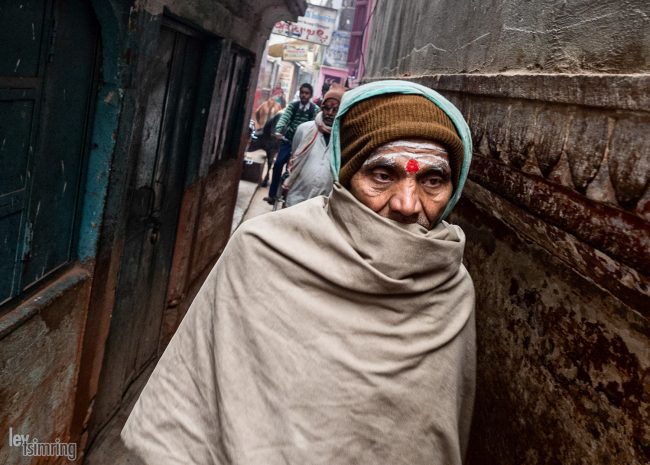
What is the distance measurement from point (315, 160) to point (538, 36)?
357 centimetres

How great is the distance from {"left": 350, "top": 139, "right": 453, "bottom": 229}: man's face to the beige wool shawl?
46mm

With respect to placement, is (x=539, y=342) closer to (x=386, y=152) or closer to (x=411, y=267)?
(x=411, y=267)

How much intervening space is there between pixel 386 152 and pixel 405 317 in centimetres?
41

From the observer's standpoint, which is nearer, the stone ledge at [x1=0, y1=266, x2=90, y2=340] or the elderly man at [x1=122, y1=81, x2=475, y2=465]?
the elderly man at [x1=122, y1=81, x2=475, y2=465]

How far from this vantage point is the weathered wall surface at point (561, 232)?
1.02 m

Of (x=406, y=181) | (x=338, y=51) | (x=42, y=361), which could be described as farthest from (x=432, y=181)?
(x=338, y=51)

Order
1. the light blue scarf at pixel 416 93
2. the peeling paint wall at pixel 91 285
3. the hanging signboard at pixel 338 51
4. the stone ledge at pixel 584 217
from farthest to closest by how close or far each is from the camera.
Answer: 1. the hanging signboard at pixel 338 51
2. the peeling paint wall at pixel 91 285
3. the light blue scarf at pixel 416 93
4. the stone ledge at pixel 584 217

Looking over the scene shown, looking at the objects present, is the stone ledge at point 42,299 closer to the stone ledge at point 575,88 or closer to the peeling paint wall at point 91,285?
the peeling paint wall at point 91,285

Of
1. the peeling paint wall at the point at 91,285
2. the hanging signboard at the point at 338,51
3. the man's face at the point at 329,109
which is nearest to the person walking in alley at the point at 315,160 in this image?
the man's face at the point at 329,109

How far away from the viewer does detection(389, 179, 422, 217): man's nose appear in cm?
139

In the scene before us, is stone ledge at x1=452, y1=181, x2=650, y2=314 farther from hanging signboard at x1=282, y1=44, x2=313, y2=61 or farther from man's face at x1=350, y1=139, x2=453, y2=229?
hanging signboard at x1=282, y1=44, x2=313, y2=61

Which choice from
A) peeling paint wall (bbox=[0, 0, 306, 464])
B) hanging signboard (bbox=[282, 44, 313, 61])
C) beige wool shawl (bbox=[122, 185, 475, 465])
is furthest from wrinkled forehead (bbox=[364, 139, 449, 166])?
hanging signboard (bbox=[282, 44, 313, 61])

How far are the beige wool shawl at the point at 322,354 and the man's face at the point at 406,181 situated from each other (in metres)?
0.05

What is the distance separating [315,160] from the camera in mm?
5055
